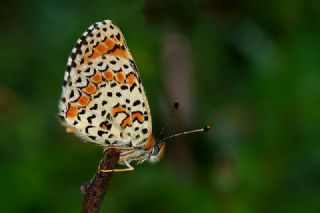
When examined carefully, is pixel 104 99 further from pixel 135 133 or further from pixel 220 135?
pixel 220 135

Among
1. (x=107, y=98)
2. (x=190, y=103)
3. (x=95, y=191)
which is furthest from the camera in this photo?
(x=190, y=103)

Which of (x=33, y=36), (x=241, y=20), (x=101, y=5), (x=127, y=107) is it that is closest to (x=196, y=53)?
(x=241, y=20)

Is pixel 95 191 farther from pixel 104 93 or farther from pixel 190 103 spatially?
pixel 190 103

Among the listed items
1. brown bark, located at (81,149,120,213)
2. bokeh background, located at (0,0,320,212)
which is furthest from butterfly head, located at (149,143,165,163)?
bokeh background, located at (0,0,320,212)

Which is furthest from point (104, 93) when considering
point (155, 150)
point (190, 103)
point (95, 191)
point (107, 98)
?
point (190, 103)

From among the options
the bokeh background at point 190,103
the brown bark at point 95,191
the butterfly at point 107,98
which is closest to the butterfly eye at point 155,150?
the butterfly at point 107,98

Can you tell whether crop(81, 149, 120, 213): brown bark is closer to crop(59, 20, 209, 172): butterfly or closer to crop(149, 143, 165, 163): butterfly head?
crop(59, 20, 209, 172): butterfly

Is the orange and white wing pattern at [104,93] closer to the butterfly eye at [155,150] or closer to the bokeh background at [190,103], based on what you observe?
the butterfly eye at [155,150]
